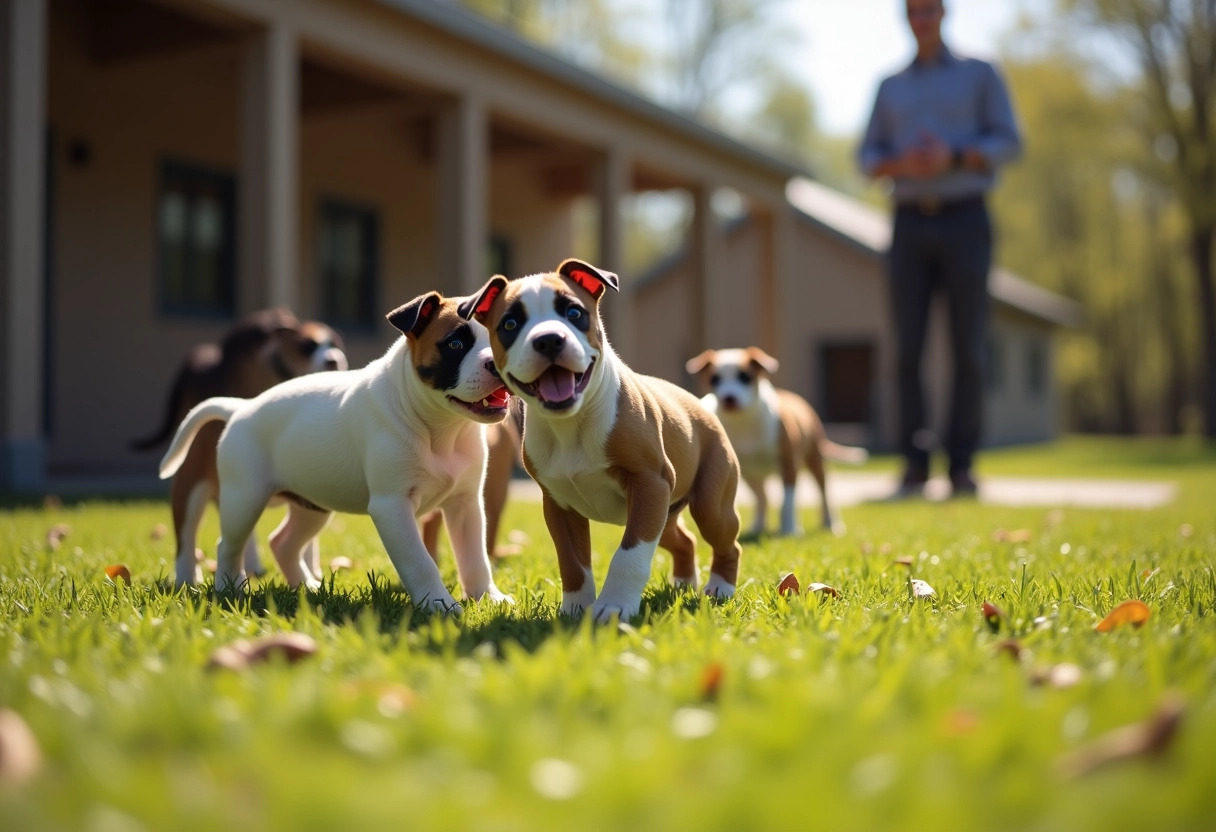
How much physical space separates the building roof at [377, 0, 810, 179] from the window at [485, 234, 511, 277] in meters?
3.78

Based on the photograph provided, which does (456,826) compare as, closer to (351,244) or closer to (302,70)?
(302,70)

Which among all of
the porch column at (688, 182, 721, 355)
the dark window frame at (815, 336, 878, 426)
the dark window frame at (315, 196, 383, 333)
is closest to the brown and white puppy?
the dark window frame at (315, 196, 383, 333)

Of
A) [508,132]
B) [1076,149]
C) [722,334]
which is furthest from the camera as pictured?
[1076,149]

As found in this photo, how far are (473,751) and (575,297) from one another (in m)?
1.62

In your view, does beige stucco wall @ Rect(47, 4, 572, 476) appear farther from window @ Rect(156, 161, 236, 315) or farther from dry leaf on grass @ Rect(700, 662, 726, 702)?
dry leaf on grass @ Rect(700, 662, 726, 702)

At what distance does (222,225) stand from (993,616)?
471 inches

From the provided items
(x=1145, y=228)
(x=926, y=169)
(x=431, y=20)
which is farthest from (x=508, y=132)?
(x=1145, y=228)

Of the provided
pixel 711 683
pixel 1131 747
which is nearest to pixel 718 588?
pixel 711 683

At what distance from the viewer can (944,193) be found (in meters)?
9.12

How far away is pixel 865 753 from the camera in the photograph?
5.47 ft

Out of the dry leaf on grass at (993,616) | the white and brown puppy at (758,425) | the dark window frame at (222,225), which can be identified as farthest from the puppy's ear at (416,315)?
the dark window frame at (222,225)

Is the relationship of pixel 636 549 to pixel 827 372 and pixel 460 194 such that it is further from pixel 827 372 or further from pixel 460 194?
pixel 827 372

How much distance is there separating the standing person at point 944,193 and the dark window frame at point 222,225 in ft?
25.4

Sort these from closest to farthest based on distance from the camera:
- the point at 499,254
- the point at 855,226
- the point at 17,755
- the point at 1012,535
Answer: the point at 17,755
the point at 1012,535
the point at 499,254
the point at 855,226
